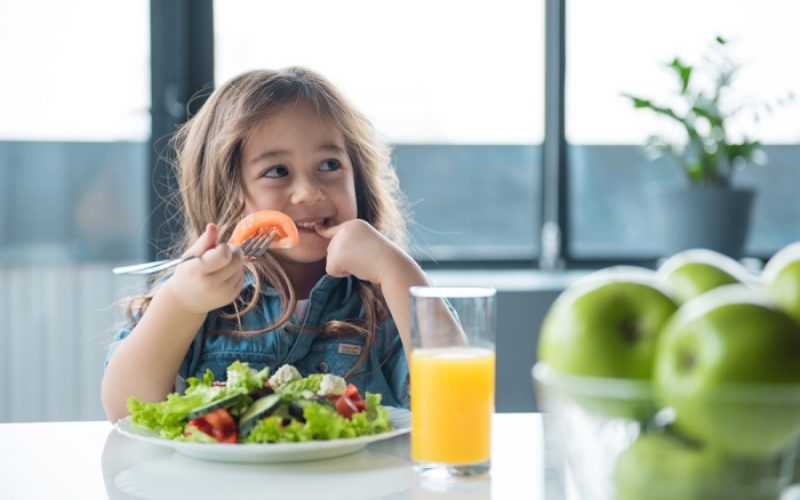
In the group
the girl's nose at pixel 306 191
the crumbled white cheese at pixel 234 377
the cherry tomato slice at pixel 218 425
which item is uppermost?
the girl's nose at pixel 306 191

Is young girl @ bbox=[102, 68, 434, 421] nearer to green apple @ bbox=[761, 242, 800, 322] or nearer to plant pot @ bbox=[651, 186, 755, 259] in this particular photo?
green apple @ bbox=[761, 242, 800, 322]

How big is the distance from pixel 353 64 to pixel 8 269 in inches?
47.0

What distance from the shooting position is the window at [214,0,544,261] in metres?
3.23

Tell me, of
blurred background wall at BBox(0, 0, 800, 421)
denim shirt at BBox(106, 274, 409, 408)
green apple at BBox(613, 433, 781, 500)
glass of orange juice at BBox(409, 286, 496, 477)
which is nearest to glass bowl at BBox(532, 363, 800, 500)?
green apple at BBox(613, 433, 781, 500)

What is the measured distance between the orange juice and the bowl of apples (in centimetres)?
23

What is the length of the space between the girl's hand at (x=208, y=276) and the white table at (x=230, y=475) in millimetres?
225

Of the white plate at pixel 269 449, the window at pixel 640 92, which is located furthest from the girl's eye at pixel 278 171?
the window at pixel 640 92

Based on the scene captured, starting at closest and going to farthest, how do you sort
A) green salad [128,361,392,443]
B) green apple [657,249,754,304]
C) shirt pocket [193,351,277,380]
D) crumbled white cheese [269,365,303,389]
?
green apple [657,249,754,304] < green salad [128,361,392,443] < crumbled white cheese [269,365,303,389] < shirt pocket [193,351,277,380]

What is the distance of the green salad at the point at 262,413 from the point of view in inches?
39.6

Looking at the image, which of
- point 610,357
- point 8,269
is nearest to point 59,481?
point 610,357

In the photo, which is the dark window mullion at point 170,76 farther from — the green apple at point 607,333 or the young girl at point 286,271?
the green apple at point 607,333

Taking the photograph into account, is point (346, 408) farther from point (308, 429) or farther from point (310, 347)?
point (310, 347)

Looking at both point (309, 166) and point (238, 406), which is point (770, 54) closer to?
point (309, 166)

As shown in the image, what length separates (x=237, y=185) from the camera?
5.57 feet
